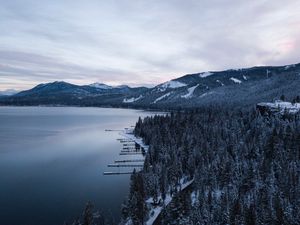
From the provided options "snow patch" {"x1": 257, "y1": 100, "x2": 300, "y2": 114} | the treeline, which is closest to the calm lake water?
the treeline

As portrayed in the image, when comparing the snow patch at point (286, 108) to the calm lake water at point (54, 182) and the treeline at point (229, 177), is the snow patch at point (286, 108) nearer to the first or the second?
the treeline at point (229, 177)

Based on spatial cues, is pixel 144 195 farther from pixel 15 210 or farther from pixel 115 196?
pixel 15 210

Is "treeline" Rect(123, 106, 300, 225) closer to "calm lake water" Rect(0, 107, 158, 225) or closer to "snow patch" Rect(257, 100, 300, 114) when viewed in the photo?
"calm lake water" Rect(0, 107, 158, 225)

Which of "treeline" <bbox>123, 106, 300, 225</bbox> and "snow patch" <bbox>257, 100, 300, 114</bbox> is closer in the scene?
"treeline" <bbox>123, 106, 300, 225</bbox>

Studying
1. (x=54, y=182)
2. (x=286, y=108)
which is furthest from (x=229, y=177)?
(x=286, y=108)

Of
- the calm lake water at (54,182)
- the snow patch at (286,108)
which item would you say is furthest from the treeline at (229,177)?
the snow patch at (286,108)

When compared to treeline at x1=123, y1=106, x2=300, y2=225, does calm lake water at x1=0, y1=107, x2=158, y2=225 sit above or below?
below

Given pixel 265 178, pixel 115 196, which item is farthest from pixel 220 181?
pixel 115 196

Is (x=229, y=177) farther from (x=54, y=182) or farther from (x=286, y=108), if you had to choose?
(x=286, y=108)

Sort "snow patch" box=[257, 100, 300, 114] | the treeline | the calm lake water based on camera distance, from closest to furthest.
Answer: the treeline < the calm lake water < "snow patch" box=[257, 100, 300, 114]
